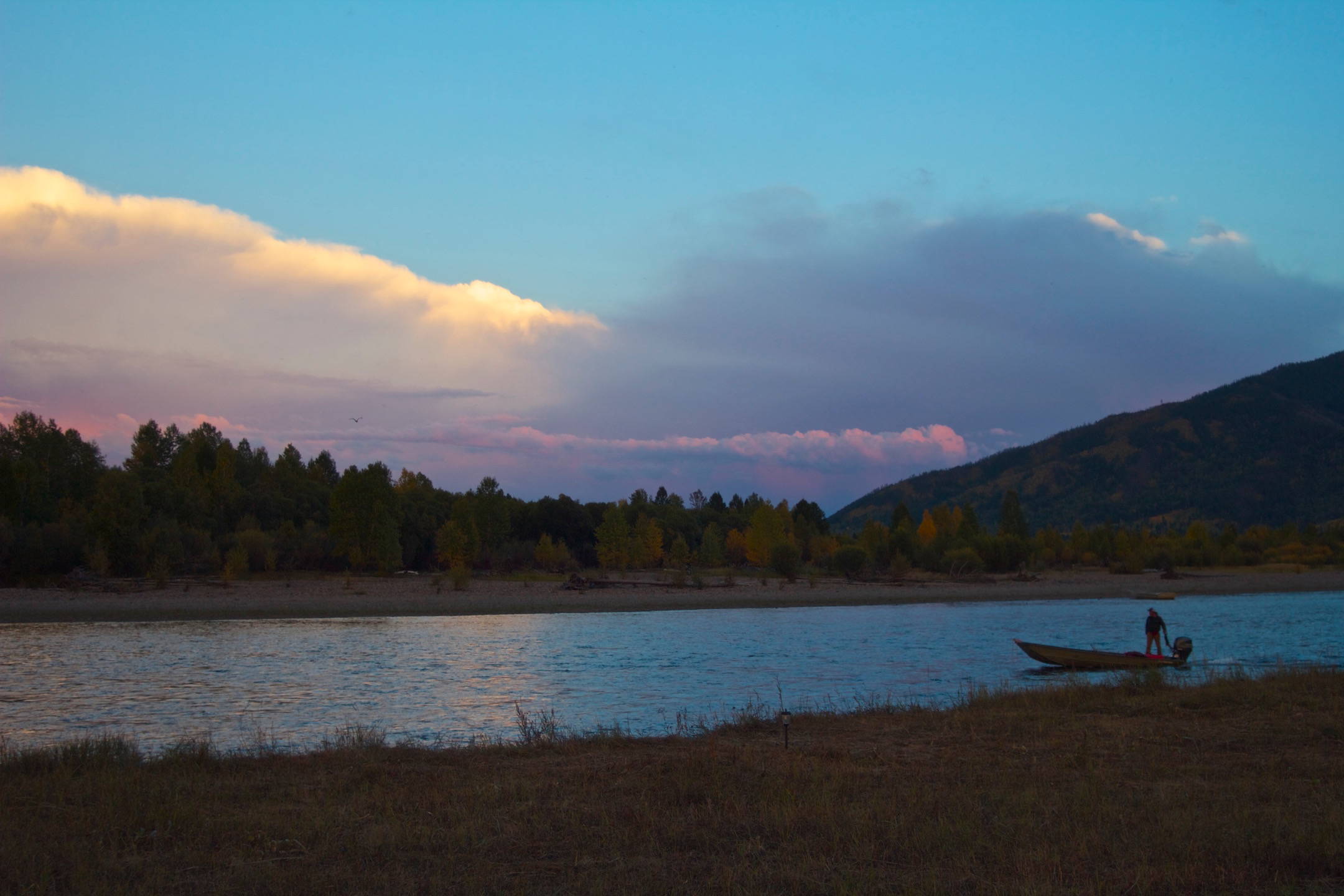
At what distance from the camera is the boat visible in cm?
2652

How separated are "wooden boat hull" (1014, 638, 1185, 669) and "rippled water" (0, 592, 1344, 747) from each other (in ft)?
2.76

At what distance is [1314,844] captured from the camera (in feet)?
24.8

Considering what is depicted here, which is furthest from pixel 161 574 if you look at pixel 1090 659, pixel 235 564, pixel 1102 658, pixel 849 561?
pixel 849 561

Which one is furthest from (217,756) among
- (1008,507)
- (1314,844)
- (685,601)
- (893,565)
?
(1008,507)

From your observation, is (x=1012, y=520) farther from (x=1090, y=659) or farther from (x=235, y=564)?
(x=1090, y=659)

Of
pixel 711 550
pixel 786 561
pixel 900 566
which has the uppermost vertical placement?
pixel 711 550

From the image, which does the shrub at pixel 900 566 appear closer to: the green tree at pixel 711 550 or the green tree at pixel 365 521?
the green tree at pixel 711 550

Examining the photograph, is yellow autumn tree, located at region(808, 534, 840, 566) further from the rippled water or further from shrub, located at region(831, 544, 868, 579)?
the rippled water

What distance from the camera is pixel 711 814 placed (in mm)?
9273

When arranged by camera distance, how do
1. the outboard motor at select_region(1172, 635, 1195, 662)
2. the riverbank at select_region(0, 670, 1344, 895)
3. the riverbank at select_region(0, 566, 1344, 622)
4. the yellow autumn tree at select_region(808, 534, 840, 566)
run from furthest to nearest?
the yellow autumn tree at select_region(808, 534, 840, 566)
the riverbank at select_region(0, 566, 1344, 622)
the outboard motor at select_region(1172, 635, 1195, 662)
the riverbank at select_region(0, 670, 1344, 895)

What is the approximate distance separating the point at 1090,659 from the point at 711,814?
21550 mm

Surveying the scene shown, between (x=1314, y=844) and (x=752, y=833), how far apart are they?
14.9 feet

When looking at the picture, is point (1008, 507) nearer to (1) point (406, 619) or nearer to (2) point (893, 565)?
(2) point (893, 565)

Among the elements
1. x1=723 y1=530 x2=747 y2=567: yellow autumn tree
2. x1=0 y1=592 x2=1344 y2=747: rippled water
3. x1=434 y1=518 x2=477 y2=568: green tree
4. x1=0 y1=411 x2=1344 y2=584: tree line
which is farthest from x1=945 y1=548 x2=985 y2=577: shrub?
x1=434 y1=518 x2=477 y2=568: green tree
